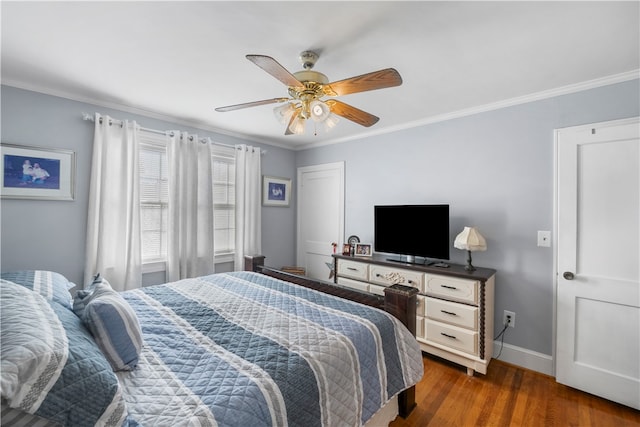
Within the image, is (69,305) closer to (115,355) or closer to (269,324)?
(115,355)

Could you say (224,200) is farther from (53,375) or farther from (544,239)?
(544,239)

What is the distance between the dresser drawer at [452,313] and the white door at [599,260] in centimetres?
67

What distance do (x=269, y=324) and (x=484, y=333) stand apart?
1.92 meters

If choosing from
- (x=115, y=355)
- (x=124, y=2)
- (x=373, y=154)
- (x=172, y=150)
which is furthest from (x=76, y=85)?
(x=373, y=154)

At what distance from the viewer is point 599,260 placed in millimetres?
2160

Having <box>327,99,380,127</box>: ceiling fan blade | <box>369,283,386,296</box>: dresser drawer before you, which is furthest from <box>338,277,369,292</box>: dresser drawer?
<box>327,99,380,127</box>: ceiling fan blade

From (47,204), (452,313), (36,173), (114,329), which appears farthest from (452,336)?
(36,173)

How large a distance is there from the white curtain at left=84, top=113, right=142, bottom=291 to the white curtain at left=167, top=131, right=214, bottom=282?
34cm

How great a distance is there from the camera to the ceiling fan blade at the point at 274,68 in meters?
1.39

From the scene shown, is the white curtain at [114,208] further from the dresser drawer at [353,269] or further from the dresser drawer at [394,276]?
the dresser drawer at [394,276]

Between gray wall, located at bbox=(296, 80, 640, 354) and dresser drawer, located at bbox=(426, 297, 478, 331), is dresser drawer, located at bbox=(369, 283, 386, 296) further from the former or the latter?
gray wall, located at bbox=(296, 80, 640, 354)

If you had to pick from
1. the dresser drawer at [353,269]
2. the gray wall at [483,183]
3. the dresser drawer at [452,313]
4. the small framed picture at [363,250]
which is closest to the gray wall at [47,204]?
the gray wall at [483,183]

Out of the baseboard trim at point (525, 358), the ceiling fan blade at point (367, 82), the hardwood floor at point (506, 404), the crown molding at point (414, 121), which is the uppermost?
the crown molding at point (414, 121)

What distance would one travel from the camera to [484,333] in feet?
7.82
